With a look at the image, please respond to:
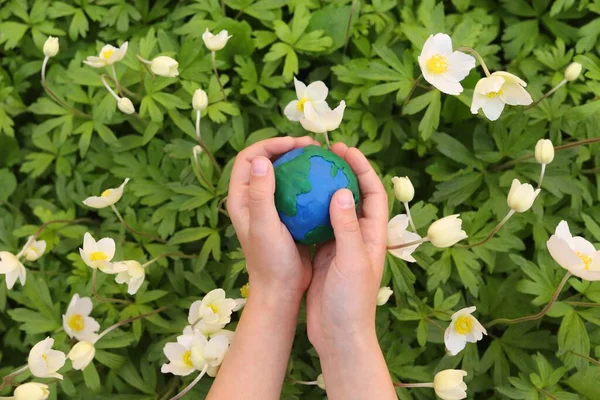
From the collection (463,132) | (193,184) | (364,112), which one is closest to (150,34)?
(193,184)

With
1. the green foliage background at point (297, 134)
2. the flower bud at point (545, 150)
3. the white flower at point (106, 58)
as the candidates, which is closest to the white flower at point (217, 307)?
the green foliage background at point (297, 134)

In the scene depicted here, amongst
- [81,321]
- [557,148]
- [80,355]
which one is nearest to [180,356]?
[80,355]

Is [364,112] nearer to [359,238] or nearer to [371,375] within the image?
[359,238]

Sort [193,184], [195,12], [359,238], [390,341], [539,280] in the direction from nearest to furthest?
[359,238] → [539,280] → [390,341] → [193,184] → [195,12]

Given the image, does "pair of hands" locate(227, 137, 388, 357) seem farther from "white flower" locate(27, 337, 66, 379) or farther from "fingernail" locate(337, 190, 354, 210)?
"white flower" locate(27, 337, 66, 379)

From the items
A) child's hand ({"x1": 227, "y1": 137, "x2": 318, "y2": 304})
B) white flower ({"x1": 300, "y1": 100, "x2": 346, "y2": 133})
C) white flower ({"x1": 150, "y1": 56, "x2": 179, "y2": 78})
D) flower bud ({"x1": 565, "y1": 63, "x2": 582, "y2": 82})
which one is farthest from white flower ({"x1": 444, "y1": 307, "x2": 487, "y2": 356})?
white flower ({"x1": 150, "y1": 56, "x2": 179, "y2": 78})

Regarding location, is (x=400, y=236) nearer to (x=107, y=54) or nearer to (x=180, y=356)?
(x=180, y=356)

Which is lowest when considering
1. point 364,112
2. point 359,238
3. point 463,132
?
point 463,132

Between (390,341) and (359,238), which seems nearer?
(359,238)
